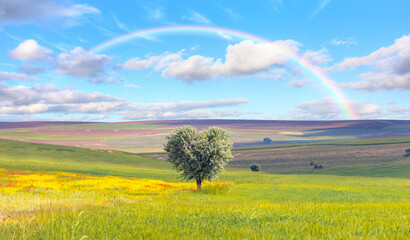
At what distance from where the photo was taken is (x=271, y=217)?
9039 mm

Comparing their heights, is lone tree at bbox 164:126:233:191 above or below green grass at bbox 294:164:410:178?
above

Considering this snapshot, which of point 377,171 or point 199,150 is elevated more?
point 199,150

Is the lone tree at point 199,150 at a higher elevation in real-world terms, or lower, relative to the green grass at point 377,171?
higher

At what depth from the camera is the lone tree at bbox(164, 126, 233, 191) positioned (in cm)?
3281

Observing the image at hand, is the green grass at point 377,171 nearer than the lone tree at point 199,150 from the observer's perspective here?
No

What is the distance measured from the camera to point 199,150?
32.4 m

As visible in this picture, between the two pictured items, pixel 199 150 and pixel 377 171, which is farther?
pixel 377 171

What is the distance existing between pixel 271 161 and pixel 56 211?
124447 mm

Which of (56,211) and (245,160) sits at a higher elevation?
(56,211)

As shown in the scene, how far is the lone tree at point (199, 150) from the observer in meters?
32.8

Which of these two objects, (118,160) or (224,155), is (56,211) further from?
(118,160)

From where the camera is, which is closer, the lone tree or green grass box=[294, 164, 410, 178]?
the lone tree

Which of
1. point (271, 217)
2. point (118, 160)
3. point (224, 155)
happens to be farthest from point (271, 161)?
point (271, 217)

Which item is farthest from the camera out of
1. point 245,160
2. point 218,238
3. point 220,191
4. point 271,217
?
point 245,160
